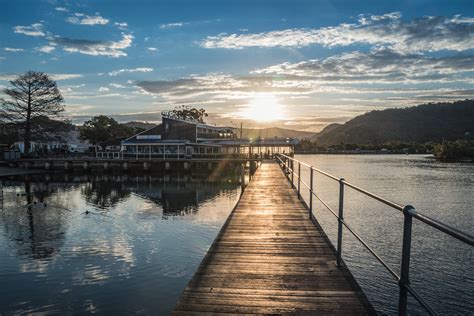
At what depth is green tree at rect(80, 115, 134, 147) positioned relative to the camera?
70250mm

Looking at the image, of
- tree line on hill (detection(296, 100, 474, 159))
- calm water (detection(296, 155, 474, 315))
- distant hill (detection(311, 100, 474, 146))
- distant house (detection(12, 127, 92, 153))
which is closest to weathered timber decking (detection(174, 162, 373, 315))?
calm water (detection(296, 155, 474, 315))

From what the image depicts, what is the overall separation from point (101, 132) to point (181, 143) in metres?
25.1

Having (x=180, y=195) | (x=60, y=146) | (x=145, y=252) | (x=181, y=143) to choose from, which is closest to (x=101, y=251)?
(x=145, y=252)

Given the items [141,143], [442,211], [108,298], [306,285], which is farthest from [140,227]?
[141,143]

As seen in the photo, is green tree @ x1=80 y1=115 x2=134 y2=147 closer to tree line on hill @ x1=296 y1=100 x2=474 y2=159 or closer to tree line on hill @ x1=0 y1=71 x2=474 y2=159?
tree line on hill @ x1=0 y1=71 x2=474 y2=159

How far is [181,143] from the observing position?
5375cm

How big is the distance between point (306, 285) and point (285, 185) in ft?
35.5

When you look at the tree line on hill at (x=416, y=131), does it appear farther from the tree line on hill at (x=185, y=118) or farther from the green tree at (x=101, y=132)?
the green tree at (x=101, y=132)

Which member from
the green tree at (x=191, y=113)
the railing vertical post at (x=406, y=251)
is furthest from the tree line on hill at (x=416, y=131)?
the railing vertical post at (x=406, y=251)

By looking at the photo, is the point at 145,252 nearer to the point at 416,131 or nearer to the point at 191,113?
the point at 191,113

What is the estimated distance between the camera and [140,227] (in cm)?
1689

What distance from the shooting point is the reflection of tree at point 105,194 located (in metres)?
24.2

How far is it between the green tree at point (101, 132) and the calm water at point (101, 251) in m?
45.7

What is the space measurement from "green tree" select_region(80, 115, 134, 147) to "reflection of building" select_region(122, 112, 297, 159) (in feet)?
42.4
